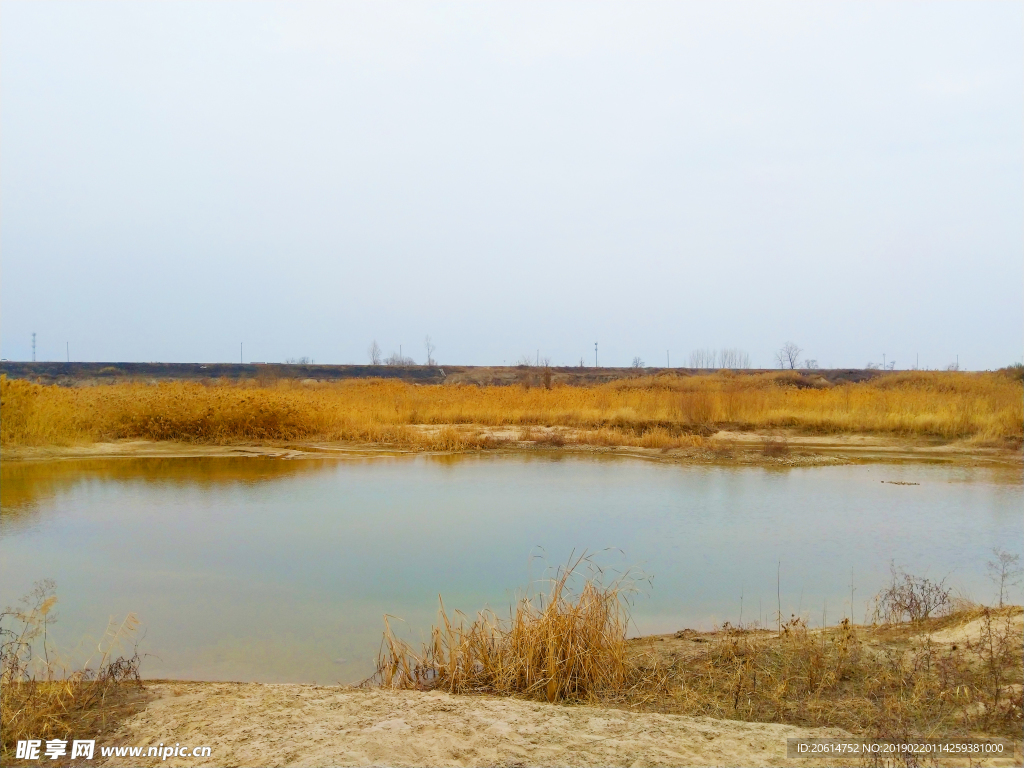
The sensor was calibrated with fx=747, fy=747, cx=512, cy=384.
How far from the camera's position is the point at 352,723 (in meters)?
3.68

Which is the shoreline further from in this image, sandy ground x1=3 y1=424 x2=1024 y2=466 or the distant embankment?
the distant embankment

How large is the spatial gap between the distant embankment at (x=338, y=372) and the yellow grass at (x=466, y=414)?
2181 centimetres

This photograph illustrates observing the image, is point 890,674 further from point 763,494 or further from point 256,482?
point 256,482

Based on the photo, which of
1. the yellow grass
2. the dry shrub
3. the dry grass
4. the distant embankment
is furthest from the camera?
the distant embankment

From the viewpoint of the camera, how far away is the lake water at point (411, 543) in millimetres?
5824

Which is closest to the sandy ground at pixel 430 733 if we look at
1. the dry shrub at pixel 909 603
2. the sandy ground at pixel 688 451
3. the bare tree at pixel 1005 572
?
the dry shrub at pixel 909 603

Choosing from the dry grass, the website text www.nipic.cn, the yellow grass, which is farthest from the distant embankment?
the website text www.nipic.cn

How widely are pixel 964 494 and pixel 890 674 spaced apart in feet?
26.4

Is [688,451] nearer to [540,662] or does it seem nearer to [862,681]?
[862,681]

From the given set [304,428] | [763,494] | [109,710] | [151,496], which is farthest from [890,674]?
[304,428]

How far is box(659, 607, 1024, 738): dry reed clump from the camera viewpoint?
144 inches

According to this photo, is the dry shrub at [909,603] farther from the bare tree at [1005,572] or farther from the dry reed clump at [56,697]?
the dry reed clump at [56,697]

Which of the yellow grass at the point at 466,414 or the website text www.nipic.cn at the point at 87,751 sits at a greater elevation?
the yellow grass at the point at 466,414

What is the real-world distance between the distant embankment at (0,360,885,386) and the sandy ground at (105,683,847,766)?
38811 mm
